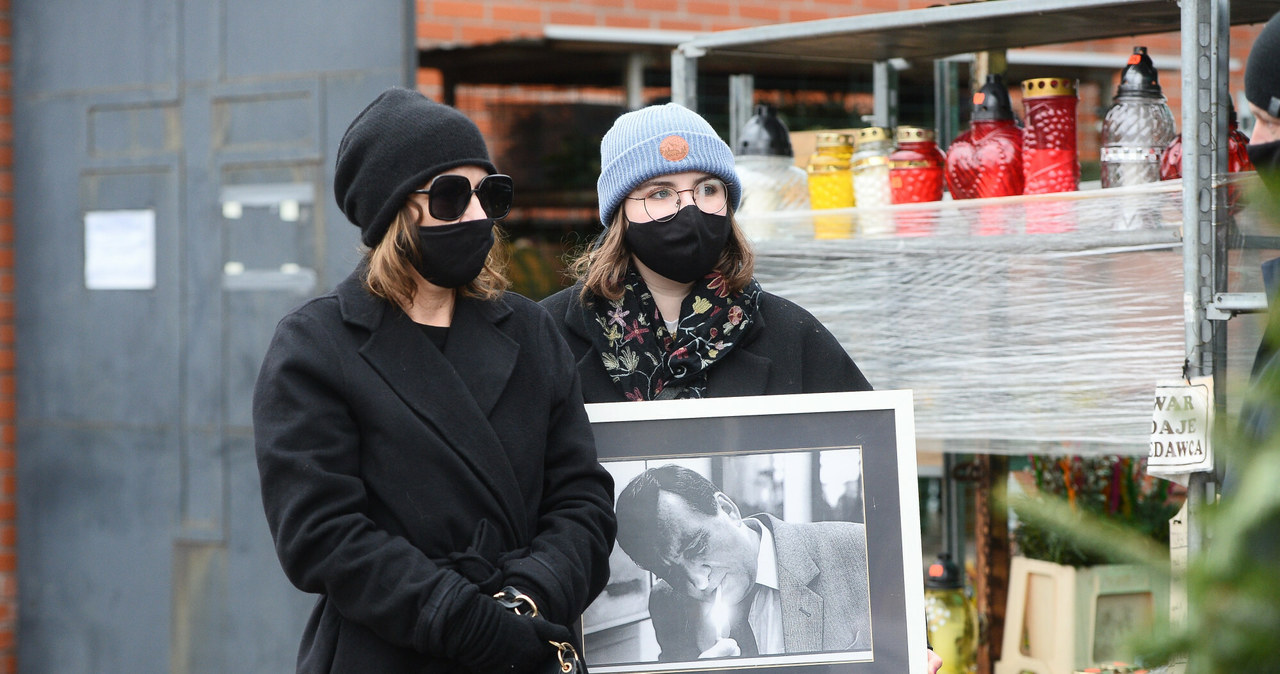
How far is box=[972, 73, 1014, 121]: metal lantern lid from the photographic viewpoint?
3.29 m

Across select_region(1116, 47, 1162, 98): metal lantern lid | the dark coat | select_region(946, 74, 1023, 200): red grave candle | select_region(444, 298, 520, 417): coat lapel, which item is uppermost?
select_region(1116, 47, 1162, 98): metal lantern lid

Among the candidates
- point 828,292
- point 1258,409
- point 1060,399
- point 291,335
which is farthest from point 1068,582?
point 1258,409

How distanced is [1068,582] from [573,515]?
204 cm

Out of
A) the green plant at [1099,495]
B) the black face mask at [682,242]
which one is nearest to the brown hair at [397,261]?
the black face mask at [682,242]

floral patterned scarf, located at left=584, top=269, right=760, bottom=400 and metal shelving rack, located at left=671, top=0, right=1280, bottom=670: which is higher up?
metal shelving rack, located at left=671, top=0, right=1280, bottom=670

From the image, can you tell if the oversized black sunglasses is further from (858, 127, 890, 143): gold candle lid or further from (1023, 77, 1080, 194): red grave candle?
(858, 127, 890, 143): gold candle lid

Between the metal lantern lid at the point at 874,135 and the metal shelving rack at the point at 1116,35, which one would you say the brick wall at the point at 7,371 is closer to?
the metal shelving rack at the point at 1116,35

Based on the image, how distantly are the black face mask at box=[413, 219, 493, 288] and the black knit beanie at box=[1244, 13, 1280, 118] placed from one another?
3.67ft

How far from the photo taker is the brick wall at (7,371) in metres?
4.57

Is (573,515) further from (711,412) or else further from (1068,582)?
(1068,582)

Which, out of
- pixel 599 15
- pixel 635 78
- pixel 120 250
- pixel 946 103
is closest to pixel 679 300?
pixel 946 103

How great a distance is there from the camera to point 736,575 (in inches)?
83.1

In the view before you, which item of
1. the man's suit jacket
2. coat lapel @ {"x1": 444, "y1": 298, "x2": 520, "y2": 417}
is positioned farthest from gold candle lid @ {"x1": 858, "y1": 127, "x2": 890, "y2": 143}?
coat lapel @ {"x1": 444, "y1": 298, "x2": 520, "y2": 417}

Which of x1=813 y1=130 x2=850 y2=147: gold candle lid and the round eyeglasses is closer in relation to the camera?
the round eyeglasses
